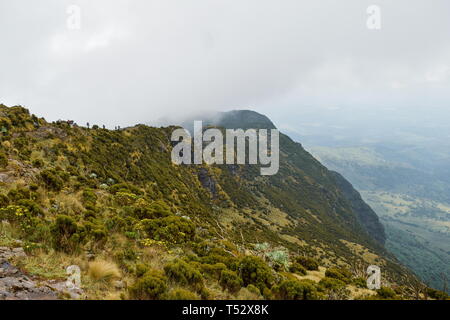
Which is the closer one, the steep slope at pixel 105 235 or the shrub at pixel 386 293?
the steep slope at pixel 105 235

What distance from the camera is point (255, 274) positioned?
9.51m

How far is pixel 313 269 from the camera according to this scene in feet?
52.5

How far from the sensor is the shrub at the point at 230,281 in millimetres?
8883

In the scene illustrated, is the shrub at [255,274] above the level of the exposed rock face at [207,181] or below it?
above

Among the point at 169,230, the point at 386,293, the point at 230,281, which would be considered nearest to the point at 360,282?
the point at 386,293

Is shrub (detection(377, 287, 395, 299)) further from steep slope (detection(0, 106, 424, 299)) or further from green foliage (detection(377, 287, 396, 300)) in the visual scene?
steep slope (detection(0, 106, 424, 299))

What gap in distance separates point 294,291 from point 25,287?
7895mm

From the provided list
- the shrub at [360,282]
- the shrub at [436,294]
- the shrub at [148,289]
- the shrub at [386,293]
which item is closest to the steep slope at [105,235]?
the shrub at [148,289]

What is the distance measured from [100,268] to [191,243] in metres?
6.11

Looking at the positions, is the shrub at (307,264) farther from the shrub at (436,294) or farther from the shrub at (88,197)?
the shrub at (88,197)

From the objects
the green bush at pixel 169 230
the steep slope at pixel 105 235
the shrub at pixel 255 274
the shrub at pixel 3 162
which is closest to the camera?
the steep slope at pixel 105 235

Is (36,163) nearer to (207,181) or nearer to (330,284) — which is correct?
(330,284)

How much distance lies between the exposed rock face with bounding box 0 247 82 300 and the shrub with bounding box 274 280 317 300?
6.34m

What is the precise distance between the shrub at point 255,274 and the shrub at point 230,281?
0.63 meters
